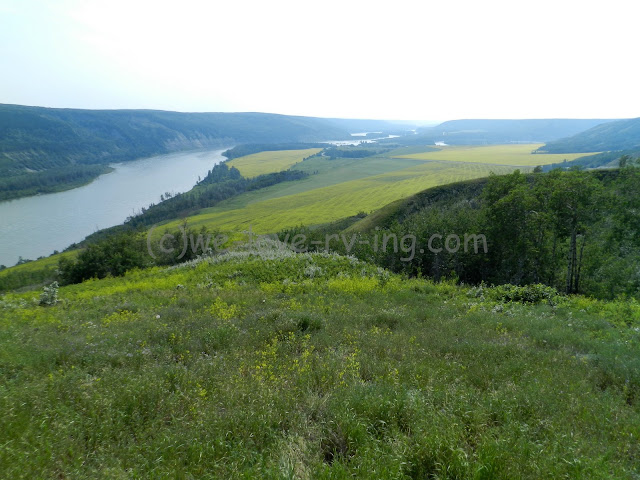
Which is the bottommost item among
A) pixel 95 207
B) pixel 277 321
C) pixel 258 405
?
pixel 95 207

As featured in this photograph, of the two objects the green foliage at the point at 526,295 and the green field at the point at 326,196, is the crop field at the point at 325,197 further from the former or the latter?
the green foliage at the point at 526,295

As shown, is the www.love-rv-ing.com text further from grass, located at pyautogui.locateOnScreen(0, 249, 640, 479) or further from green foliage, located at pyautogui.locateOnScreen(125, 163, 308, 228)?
green foliage, located at pyautogui.locateOnScreen(125, 163, 308, 228)

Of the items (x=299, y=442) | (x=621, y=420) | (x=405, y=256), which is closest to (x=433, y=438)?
(x=299, y=442)

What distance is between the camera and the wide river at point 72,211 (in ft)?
294

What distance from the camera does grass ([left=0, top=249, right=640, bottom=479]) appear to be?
360 centimetres

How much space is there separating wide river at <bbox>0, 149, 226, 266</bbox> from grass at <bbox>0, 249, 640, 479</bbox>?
325 feet

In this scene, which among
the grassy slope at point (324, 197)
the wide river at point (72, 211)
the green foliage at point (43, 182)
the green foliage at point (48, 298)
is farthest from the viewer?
the green foliage at point (43, 182)

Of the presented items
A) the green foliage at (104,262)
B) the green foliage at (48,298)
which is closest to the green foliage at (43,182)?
the green foliage at (104,262)

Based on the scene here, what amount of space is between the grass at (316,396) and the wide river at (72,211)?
3902 inches

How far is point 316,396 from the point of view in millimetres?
4930

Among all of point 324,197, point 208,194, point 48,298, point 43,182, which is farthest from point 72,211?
point 48,298

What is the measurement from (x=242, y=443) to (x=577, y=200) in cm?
2371

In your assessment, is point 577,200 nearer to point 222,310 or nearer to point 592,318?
point 592,318

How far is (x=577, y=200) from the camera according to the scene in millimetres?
20078
